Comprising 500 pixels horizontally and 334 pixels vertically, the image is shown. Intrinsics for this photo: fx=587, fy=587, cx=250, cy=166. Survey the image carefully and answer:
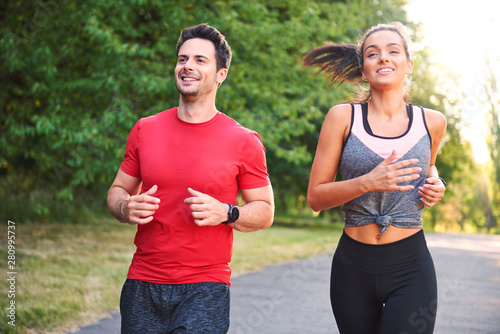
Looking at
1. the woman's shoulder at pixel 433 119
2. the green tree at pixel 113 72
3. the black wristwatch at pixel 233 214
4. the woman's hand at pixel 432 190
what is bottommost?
the black wristwatch at pixel 233 214

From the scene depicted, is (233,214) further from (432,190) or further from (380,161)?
(432,190)

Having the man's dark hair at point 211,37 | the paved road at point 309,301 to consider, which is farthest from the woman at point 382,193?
the paved road at point 309,301

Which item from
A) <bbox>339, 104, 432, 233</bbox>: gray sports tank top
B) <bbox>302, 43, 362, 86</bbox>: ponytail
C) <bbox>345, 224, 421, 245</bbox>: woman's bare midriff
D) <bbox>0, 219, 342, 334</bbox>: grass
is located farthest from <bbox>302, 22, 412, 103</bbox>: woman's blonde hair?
<bbox>0, 219, 342, 334</bbox>: grass

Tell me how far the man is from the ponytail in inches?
40.1

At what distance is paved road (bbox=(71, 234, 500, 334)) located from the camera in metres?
6.34

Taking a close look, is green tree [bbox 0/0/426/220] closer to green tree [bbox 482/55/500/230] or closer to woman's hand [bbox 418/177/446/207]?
woman's hand [bbox 418/177/446/207]

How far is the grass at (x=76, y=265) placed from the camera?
5952 millimetres

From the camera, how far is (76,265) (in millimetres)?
9258

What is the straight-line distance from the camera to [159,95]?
37.9 feet

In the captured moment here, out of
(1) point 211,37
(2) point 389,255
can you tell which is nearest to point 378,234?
(2) point 389,255

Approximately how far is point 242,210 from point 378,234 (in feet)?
2.40

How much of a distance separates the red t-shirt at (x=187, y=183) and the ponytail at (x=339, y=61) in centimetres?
103

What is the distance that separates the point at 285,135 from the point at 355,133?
8.79 m

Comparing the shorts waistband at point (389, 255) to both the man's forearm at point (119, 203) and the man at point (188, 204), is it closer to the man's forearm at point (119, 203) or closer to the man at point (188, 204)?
the man at point (188, 204)
